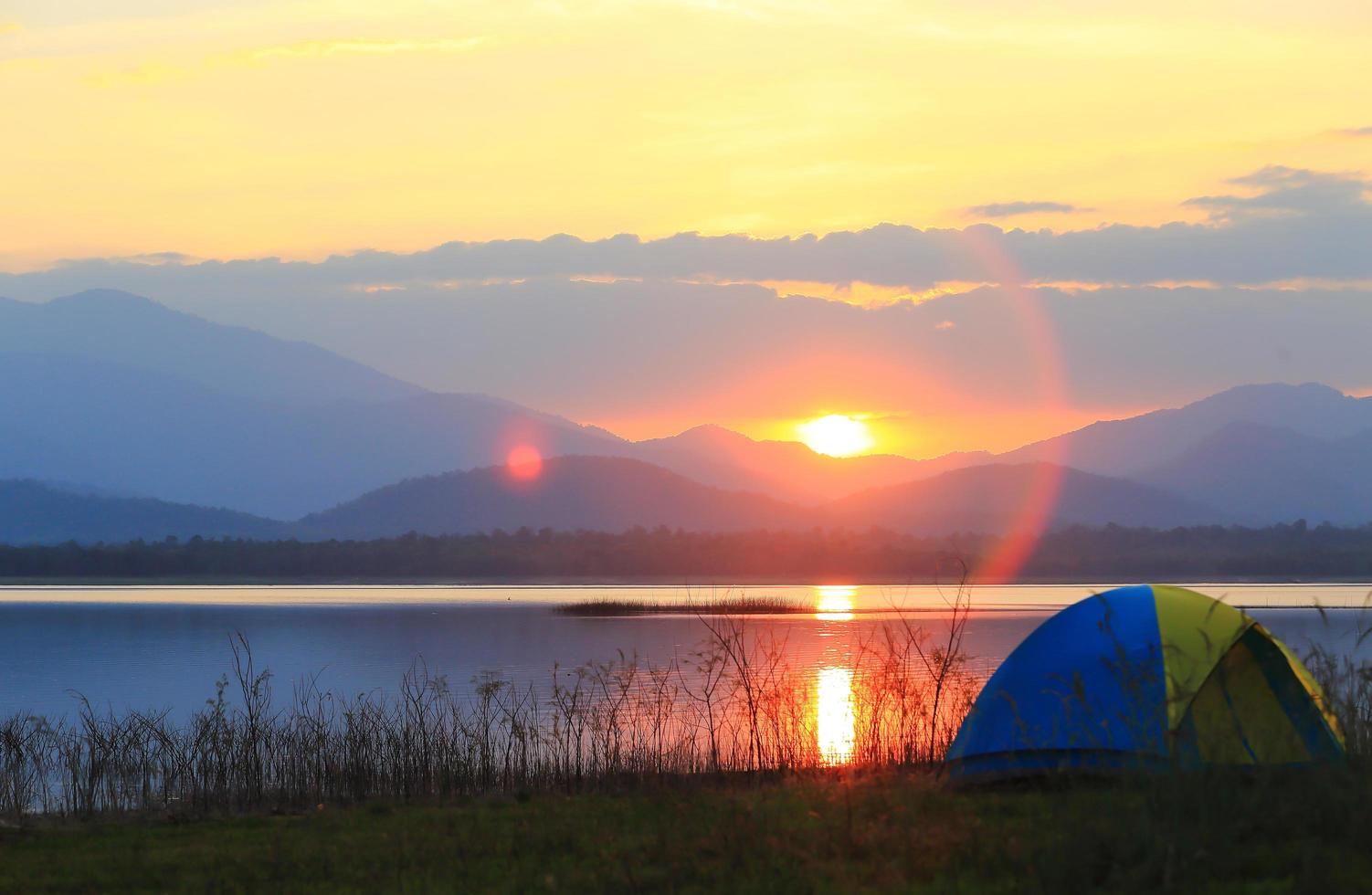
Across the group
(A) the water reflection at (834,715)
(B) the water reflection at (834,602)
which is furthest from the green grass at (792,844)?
(B) the water reflection at (834,602)

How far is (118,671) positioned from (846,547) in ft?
323

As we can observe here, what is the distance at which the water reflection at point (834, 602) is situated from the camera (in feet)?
203

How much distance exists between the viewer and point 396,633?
52.9 m

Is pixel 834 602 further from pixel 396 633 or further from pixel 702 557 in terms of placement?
pixel 702 557

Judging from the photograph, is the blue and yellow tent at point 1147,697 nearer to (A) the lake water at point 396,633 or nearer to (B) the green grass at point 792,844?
(B) the green grass at point 792,844

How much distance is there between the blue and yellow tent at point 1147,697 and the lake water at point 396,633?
73.3 inches

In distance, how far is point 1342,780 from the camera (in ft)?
32.4

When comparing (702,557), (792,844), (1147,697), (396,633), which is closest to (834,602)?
(396,633)

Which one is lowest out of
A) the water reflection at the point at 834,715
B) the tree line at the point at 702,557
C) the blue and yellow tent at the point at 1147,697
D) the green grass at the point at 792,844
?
the water reflection at the point at 834,715

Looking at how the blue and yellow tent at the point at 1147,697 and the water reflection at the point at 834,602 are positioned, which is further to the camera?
the water reflection at the point at 834,602

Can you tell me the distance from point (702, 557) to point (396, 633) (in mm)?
76869

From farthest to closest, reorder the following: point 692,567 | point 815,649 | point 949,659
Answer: point 692,567 → point 815,649 → point 949,659

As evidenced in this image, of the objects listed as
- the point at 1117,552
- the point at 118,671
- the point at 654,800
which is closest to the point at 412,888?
the point at 654,800

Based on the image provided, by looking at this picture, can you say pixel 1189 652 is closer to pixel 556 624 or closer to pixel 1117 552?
pixel 556 624
